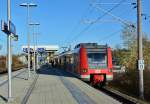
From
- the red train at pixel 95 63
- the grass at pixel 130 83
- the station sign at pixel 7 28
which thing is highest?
the station sign at pixel 7 28

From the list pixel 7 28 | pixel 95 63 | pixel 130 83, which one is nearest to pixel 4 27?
pixel 7 28

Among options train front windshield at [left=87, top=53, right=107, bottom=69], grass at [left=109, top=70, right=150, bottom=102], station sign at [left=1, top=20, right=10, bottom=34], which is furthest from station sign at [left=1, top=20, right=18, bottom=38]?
train front windshield at [left=87, top=53, right=107, bottom=69]

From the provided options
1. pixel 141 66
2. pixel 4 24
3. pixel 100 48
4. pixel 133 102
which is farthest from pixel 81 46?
pixel 4 24

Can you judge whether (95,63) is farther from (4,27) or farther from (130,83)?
(4,27)

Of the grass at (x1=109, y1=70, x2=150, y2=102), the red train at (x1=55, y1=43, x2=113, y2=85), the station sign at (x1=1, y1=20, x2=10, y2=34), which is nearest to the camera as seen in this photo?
the station sign at (x1=1, y1=20, x2=10, y2=34)

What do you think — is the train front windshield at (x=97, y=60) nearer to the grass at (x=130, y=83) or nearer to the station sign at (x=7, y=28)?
the grass at (x=130, y=83)

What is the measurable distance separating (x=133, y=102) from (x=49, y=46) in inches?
3309

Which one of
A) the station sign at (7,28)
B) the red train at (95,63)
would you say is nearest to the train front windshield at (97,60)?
the red train at (95,63)

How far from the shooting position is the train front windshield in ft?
109

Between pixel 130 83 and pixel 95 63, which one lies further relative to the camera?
pixel 130 83

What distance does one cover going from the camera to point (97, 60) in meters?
33.2

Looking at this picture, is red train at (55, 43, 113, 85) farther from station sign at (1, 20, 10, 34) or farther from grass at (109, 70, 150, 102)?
station sign at (1, 20, 10, 34)

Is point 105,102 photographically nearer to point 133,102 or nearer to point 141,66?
point 133,102

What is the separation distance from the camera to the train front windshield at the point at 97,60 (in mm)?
33094
